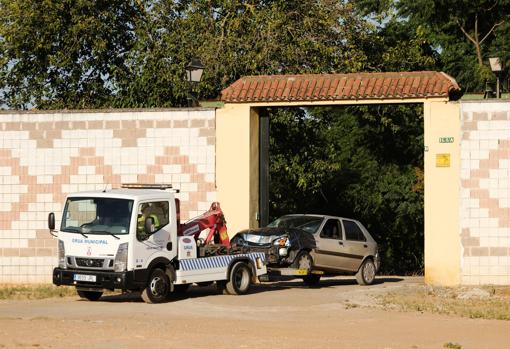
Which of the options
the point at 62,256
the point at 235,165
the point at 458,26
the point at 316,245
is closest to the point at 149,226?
the point at 62,256

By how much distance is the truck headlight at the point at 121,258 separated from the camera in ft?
64.0

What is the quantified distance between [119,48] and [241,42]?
16.3ft

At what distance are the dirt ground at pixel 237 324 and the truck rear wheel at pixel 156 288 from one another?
0.22m

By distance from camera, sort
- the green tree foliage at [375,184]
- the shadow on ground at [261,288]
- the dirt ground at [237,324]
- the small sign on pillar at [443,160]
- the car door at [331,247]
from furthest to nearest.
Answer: the green tree foliage at [375,184] → the small sign on pillar at [443,160] → the car door at [331,247] → the shadow on ground at [261,288] → the dirt ground at [237,324]

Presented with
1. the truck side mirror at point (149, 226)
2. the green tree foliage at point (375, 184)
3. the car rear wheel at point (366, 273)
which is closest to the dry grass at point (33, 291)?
the truck side mirror at point (149, 226)

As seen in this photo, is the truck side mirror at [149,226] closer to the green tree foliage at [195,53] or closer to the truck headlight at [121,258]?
the truck headlight at [121,258]

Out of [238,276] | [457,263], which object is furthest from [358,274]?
[238,276]

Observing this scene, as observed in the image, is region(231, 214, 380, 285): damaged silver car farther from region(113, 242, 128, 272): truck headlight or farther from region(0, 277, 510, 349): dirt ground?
region(113, 242, 128, 272): truck headlight

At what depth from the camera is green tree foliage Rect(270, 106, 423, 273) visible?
41.2 meters

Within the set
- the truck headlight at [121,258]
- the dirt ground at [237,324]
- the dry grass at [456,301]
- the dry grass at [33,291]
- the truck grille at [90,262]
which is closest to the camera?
the dirt ground at [237,324]

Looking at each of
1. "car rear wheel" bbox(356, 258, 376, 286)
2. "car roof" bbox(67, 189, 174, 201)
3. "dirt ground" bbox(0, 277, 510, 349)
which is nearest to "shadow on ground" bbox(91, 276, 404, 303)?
"dirt ground" bbox(0, 277, 510, 349)

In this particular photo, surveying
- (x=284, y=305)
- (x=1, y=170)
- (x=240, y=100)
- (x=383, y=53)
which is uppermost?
(x=383, y=53)

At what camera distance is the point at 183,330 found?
15.5 metres

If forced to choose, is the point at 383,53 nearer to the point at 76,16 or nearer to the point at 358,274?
the point at 76,16
